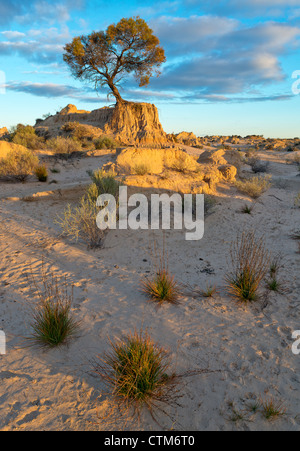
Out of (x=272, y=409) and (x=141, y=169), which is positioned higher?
(x=141, y=169)

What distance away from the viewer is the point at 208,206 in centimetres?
825

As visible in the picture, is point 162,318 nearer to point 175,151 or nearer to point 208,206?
point 208,206

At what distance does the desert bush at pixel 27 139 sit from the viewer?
17406 mm

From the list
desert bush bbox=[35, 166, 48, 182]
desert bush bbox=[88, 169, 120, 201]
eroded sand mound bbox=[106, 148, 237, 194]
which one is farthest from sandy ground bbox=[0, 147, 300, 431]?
desert bush bbox=[35, 166, 48, 182]

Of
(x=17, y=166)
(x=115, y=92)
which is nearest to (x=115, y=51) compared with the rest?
(x=115, y=92)

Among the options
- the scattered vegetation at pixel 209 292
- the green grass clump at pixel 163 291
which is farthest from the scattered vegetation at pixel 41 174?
the scattered vegetation at pixel 209 292

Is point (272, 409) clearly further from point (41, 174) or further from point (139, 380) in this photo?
point (41, 174)

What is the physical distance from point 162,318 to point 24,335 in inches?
69.6

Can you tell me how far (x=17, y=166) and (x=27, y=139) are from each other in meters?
9.29

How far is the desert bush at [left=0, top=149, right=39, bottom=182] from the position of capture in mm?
10984

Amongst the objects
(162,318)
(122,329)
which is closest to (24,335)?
(122,329)

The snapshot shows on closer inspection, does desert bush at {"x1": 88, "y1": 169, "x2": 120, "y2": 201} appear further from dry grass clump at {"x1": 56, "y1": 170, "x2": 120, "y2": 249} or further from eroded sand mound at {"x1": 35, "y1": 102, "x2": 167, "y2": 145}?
eroded sand mound at {"x1": 35, "y1": 102, "x2": 167, "y2": 145}

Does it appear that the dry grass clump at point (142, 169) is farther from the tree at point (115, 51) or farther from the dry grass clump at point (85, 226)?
the tree at point (115, 51)

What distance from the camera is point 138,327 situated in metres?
3.62
